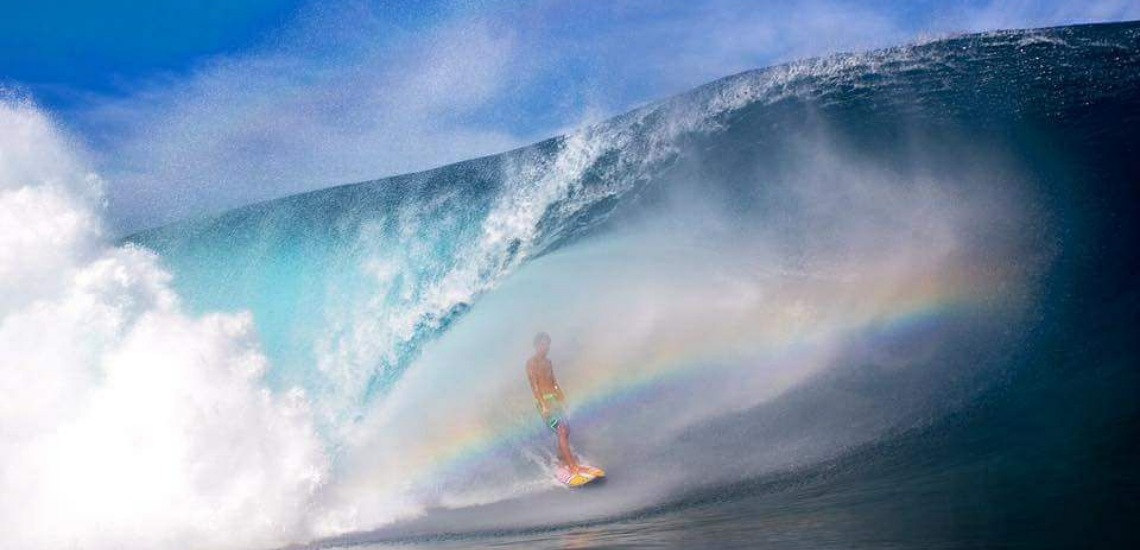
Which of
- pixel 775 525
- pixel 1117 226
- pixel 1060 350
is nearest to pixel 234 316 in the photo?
pixel 775 525

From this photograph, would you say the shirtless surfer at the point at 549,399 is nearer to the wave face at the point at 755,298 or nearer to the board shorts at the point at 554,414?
the board shorts at the point at 554,414

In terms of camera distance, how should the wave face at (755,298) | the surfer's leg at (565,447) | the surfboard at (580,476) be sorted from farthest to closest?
the surfer's leg at (565,447), the surfboard at (580,476), the wave face at (755,298)

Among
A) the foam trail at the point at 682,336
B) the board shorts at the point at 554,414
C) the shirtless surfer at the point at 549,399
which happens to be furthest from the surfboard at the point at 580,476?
the board shorts at the point at 554,414

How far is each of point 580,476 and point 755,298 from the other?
10.5 ft

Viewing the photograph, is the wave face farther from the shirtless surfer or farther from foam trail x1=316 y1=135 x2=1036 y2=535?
the shirtless surfer

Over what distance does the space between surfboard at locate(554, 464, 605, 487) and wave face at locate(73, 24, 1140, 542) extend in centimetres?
15

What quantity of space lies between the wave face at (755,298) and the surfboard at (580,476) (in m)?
0.15

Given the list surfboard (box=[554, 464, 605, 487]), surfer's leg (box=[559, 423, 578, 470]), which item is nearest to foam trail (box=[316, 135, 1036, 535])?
surfboard (box=[554, 464, 605, 487])

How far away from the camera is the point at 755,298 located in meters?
8.38

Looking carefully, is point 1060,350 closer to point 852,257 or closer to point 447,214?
point 852,257

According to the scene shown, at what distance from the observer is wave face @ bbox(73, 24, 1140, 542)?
635 centimetres

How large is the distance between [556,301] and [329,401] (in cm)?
368

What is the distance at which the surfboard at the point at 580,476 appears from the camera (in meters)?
6.81

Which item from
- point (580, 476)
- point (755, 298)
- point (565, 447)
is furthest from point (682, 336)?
point (580, 476)
